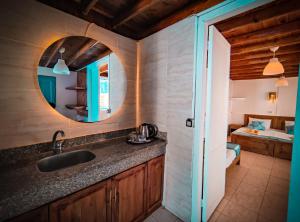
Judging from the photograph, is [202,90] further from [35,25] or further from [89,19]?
[35,25]

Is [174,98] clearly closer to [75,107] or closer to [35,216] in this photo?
[75,107]

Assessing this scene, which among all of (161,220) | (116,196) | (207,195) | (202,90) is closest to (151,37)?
(202,90)

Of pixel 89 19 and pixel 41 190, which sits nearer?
pixel 41 190

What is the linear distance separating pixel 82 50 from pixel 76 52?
0.25 feet

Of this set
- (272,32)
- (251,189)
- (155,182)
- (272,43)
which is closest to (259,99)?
(272,43)

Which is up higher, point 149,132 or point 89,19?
point 89,19

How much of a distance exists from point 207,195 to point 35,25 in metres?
2.42

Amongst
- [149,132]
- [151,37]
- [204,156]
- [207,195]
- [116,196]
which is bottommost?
[207,195]

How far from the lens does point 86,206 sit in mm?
1057

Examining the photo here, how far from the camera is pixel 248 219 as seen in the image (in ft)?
5.26

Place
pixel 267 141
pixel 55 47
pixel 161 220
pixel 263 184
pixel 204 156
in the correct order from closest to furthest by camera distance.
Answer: pixel 55 47 < pixel 204 156 < pixel 161 220 < pixel 263 184 < pixel 267 141

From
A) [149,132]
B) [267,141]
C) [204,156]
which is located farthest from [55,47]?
[267,141]

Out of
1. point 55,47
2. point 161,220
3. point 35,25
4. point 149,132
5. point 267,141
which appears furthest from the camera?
point 267,141

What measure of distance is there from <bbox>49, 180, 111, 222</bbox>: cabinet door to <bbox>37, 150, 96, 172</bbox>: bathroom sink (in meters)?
0.31
